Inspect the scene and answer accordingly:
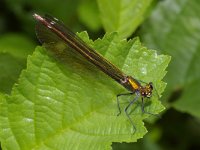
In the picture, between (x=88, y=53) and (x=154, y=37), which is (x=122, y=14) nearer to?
(x=88, y=53)

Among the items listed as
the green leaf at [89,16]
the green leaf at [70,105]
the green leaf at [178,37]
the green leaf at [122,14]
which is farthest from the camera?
the green leaf at [89,16]

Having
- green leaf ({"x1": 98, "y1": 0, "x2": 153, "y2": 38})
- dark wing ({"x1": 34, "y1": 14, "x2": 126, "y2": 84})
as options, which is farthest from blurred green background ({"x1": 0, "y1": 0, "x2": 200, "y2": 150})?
dark wing ({"x1": 34, "y1": 14, "x2": 126, "y2": 84})

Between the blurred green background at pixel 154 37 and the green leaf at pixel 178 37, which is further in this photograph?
the green leaf at pixel 178 37

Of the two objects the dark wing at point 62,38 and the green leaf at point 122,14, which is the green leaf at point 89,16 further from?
the dark wing at point 62,38

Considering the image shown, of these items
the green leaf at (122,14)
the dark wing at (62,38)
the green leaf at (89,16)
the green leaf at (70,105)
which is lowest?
the green leaf at (70,105)

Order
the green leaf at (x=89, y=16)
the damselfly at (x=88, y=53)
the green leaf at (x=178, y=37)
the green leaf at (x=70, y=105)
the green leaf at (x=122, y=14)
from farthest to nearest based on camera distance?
the green leaf at (x=89, y=16) → the green leaf at (x=178, y=37) → the green leaf at (x=122, y=14) → the damselfly at (x=88, y=53) → the green leaf at (x=70, y=105)

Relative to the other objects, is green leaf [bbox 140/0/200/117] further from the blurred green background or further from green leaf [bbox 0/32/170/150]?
green leaf [bbox 0/32/170/150]

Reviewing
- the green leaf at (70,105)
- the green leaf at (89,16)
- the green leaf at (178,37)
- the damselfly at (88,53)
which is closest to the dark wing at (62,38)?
the damselfly at (88,53)
